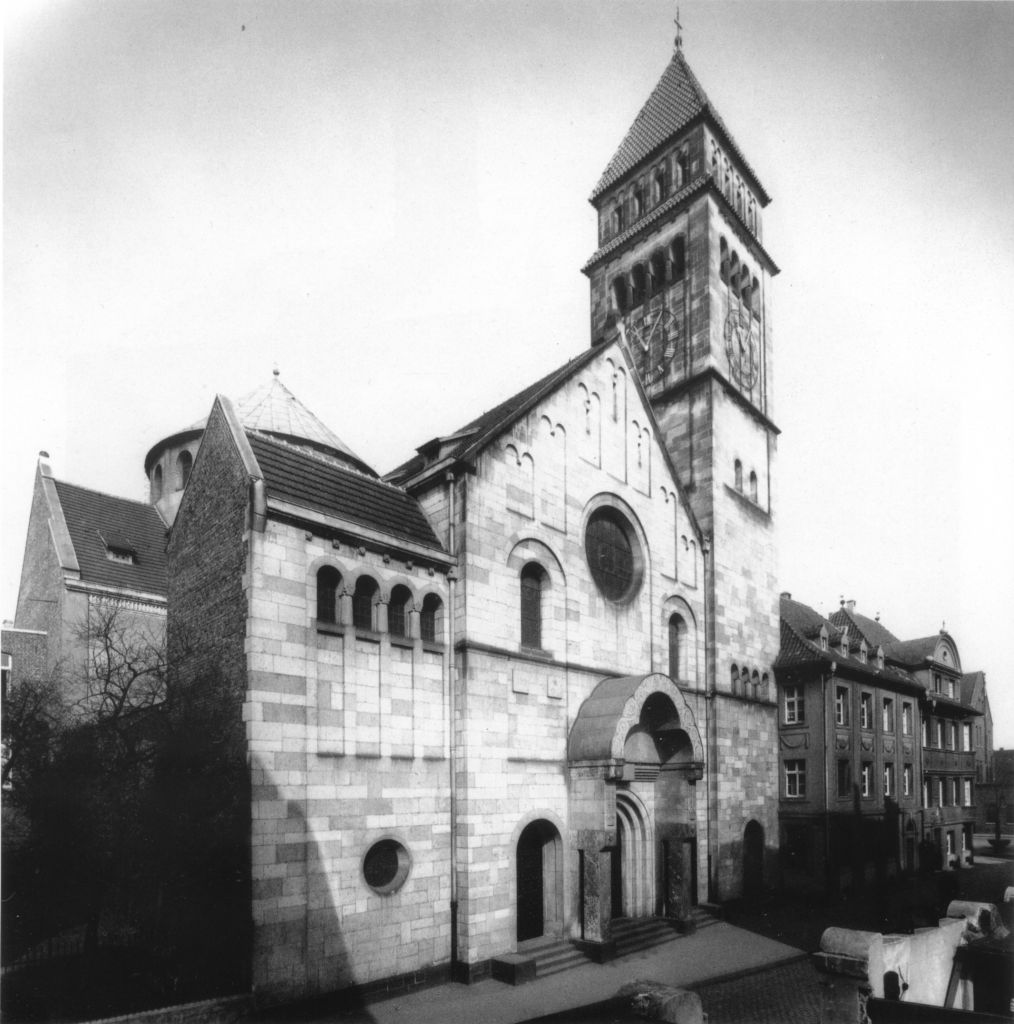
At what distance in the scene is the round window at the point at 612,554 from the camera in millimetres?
20969

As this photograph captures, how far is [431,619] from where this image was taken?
55.0ft

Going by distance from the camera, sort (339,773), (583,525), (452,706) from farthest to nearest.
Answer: (583,525)
(452,706)
(339,773)

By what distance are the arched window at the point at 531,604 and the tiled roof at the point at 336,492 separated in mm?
2593

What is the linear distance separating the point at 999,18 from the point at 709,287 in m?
15.7

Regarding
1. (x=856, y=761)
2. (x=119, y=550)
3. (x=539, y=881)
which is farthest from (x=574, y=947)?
(x=119, y=550)

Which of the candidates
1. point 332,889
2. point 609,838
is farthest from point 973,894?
point 332,889

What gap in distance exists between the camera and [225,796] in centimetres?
1333

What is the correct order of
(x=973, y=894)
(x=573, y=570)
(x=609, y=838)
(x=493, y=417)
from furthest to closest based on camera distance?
(x=973, y=894) < (x=493, y=417) < (x=573, y=570) < (x=609, y=838)

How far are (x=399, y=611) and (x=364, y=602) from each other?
86 centimetres

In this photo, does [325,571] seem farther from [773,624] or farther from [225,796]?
[773,624]

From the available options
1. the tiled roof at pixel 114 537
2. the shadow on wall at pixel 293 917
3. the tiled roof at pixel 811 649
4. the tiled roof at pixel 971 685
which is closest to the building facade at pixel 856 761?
the tiled roof at pixel 811 649

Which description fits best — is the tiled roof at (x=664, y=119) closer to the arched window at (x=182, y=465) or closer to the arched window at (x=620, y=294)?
the arched window at (x=620, y=294)

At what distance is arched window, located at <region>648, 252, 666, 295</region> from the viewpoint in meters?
28.9

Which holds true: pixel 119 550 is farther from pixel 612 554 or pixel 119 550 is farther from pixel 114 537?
pixel 612 554
